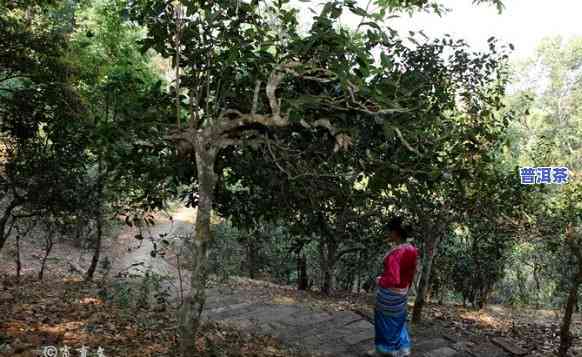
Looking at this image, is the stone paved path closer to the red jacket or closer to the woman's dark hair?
the red jacket

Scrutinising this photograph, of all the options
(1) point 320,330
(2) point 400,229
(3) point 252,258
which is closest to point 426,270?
(1) point 320,330

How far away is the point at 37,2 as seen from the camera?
859 centimetres

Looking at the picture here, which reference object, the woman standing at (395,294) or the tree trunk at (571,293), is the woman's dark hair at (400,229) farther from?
the tree trunk at (571,293)

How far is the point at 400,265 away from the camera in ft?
22.1

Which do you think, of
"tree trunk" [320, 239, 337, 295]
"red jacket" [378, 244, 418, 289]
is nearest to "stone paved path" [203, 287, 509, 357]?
"red jacket" [378, 244, 418, 289]

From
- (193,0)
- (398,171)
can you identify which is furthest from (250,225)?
(193,0)

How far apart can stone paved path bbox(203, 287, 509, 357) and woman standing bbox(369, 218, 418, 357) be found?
0.82 meters

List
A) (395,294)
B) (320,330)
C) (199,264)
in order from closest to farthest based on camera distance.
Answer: (199,264) → (395,294) → (320,330)

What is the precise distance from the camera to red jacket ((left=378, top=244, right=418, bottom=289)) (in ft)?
22.0

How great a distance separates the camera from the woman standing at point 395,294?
6.73 metres

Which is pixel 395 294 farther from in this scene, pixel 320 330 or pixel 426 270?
pixel 426 270

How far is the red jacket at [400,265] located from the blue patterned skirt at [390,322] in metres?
0.23

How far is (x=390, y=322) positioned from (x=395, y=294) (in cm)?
43

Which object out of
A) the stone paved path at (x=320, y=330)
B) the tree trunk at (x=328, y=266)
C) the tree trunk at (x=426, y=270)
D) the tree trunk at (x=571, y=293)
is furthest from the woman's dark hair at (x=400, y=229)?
the tree trunk at (x=328, y=266)
